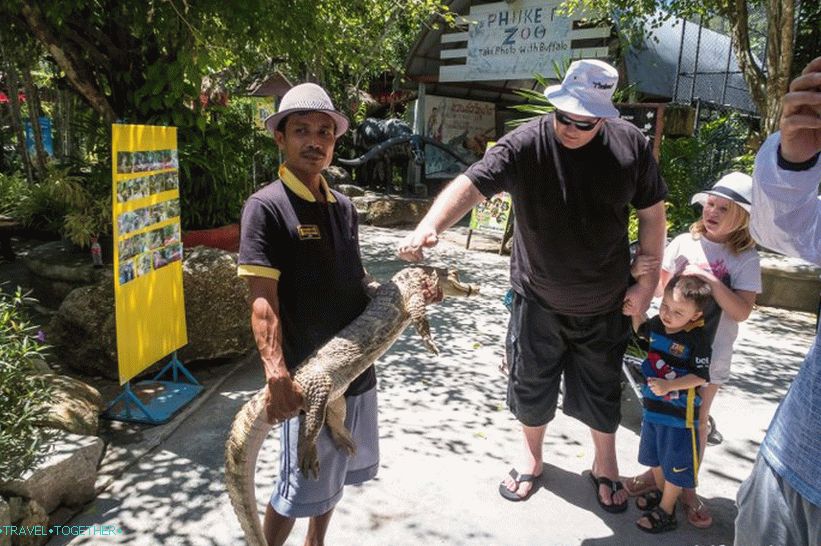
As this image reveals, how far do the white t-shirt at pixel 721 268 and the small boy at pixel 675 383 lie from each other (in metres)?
0.17

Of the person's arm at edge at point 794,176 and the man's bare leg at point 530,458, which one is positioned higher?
the person's arm at edge at point 794,176

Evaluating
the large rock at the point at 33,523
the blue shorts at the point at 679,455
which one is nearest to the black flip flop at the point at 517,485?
the blue shorts at the point at 679,455

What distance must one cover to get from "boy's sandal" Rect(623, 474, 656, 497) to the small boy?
23cm

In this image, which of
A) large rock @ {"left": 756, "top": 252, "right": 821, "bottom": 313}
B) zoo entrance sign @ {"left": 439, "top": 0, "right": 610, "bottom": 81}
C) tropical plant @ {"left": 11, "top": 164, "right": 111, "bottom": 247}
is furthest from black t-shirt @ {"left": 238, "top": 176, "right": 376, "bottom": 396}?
zoo entrance sign @ {"left": 439, "top": 0, "right": 610, "bottom": 81}

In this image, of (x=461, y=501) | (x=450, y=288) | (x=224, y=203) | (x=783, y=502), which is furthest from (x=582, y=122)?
(x=224, y=203)

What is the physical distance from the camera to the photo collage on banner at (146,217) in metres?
3.69

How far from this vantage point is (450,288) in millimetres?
2697

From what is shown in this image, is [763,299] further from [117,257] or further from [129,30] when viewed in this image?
[129,30]

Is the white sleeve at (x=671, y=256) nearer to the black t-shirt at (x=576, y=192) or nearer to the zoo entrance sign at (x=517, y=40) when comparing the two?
the black t-shirt at (x=576, y=192)

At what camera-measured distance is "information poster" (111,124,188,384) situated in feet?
12.0

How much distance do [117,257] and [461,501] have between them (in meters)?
2.53

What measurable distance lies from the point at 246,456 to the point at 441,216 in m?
1.18

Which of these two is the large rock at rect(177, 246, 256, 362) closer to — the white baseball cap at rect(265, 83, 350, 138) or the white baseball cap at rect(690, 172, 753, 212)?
the white baseball cap at rect(265, 83, 350, 138)

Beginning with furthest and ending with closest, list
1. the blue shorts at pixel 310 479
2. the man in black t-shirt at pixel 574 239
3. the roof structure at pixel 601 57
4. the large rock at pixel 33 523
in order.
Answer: the roof structure at pixel 601 57 → the large rock at pixel 33 523 → the man in black t-shirt at pixel 574 239 → the blue shorts at pixel 310 479
